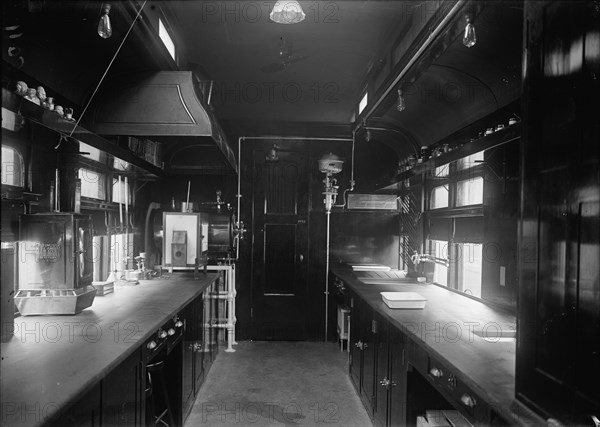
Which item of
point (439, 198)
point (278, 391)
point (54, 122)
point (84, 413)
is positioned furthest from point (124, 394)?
point (439, 198)

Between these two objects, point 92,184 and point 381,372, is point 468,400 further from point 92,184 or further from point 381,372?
point 92,184

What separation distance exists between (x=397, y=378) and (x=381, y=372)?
19.0 inches

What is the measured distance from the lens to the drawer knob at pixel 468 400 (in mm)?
1902

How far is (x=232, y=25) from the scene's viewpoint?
3.98 m

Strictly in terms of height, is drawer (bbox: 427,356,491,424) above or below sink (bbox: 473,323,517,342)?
below

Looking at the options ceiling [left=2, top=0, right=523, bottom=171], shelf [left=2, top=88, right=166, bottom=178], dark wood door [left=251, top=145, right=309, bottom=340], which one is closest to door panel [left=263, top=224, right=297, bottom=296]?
dark wood door [left=251, top=145, right=309, bottom=340]

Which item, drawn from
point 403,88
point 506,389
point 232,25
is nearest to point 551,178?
point 506,389

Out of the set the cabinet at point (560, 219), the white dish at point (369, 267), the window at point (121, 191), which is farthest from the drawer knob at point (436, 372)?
the white dish at point (369, 267)

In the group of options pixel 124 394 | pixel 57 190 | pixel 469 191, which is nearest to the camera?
pixel 124 394

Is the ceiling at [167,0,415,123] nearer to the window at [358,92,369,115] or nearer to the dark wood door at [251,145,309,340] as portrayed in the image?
the window at [358,92,369,115]

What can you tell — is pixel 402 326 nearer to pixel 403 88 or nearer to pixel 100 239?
pixel 403 88

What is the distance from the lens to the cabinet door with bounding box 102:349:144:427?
2012 millimetres

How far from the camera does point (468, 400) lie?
193 cm

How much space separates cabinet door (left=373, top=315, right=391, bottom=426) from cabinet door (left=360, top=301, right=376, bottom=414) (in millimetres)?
119
